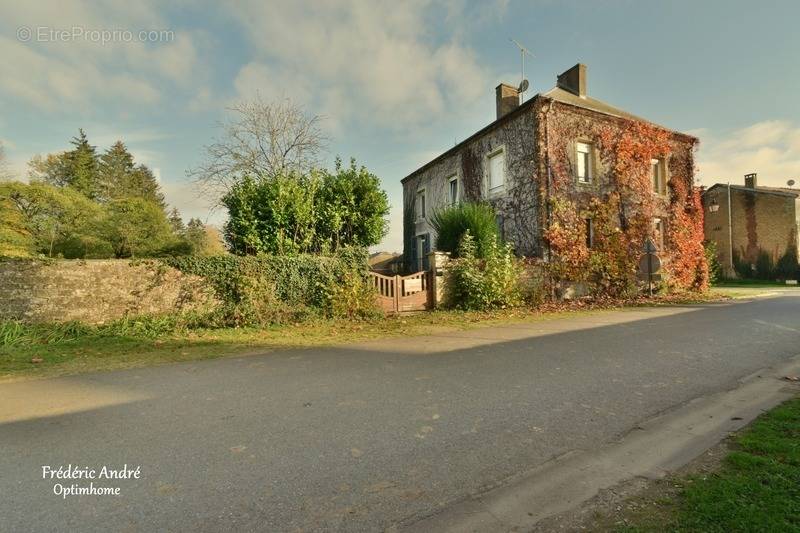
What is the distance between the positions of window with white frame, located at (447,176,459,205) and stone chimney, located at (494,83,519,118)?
13.5ft

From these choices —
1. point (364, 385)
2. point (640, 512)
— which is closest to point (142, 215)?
point (364, 385)

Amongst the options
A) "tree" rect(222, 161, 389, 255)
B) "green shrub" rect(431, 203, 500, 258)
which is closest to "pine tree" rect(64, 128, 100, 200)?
"tree" rect(222, 161, 389, 255)

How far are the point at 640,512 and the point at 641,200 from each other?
1835 cm

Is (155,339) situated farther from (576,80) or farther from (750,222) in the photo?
(750,222)

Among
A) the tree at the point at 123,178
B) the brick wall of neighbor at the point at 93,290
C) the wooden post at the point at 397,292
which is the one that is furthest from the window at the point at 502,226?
the tree at the point at 123,178

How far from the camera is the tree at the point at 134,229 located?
63.3ft

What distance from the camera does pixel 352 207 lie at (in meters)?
14.4

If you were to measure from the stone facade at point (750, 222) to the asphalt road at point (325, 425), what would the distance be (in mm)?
31217

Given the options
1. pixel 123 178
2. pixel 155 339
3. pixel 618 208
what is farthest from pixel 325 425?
pixel 123 178

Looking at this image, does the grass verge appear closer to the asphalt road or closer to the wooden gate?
the asphalt road

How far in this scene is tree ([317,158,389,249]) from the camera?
13.8 meters

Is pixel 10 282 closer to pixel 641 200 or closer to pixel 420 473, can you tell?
pixel 420 473

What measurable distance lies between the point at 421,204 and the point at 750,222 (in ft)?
94.2

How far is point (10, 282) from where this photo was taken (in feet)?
27.4
